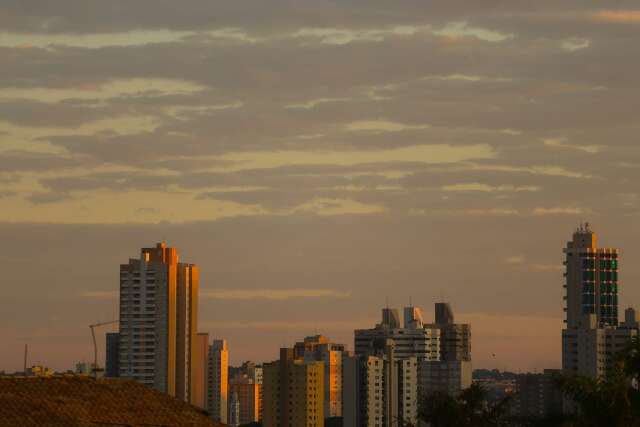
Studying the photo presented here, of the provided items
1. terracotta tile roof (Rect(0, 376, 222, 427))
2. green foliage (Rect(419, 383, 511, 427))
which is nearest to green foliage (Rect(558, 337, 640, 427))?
terracotta tile roof (Rect(0, 376, 222, 427))

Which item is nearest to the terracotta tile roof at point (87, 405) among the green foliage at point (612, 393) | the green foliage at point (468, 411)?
the green foliage at point (612, 393)

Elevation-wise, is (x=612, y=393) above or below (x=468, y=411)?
above

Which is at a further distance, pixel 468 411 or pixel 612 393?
pixel 468 411

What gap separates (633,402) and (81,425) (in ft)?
41.2

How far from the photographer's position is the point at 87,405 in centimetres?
3981

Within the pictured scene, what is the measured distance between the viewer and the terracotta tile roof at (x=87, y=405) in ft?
126

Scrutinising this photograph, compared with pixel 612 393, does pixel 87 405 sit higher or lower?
lower

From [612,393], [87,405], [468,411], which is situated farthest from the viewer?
[468,411]

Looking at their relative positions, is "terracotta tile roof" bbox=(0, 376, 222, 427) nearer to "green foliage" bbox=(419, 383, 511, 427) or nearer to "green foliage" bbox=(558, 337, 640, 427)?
"green foliage" bbox=(558, 337, 640, 427)

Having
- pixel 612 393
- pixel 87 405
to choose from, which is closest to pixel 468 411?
pixel 612 393

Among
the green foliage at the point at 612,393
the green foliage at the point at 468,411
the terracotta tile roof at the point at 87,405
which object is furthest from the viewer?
the green foliage at the point at 468,411

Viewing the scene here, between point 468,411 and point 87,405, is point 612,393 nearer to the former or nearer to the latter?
point 87,405

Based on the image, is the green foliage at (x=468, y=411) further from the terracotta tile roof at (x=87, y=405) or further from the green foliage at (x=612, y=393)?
the terracotta tile roof at (x=87, y=405)

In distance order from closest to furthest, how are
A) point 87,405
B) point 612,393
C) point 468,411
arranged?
1. point 612,393
2. point 87,405
3. point 468,411
